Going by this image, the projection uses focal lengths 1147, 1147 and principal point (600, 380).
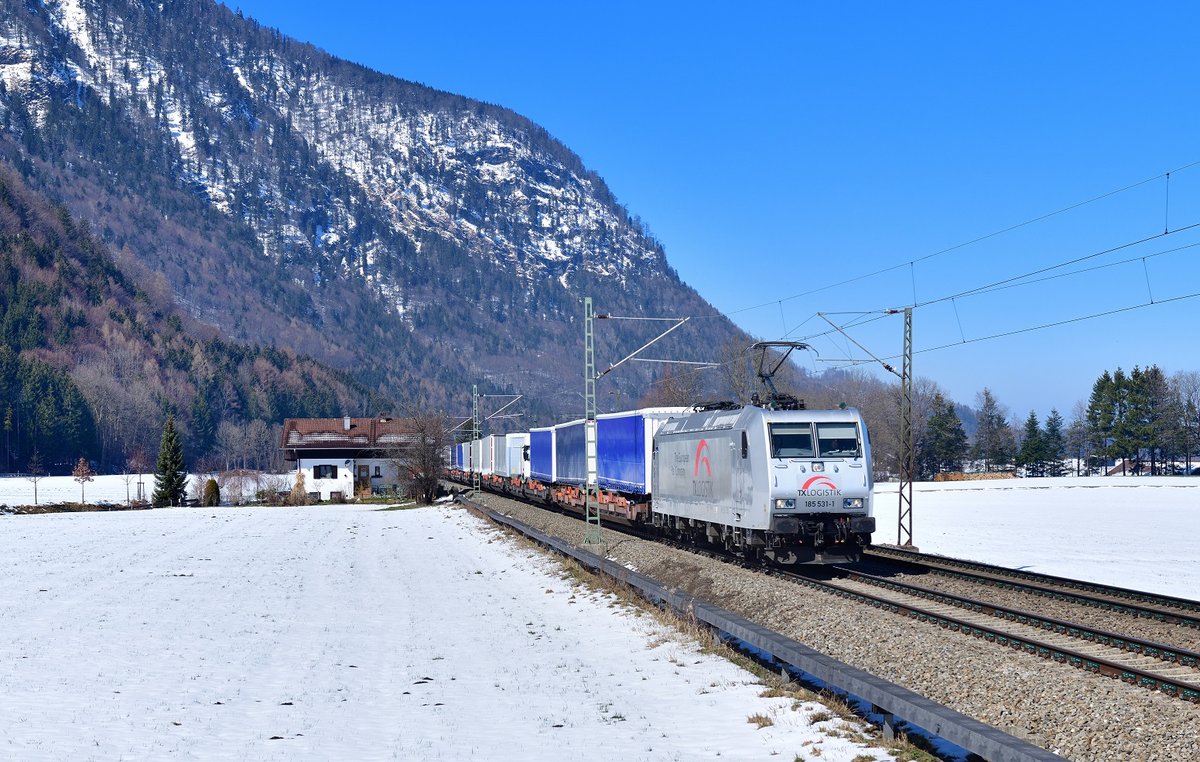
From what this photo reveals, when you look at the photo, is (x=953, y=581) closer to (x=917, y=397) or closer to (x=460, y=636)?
(x=460, y=636)

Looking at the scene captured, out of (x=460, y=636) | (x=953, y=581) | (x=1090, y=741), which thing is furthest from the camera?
(x=953, y=581)

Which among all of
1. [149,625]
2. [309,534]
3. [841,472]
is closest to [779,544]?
[841,472]

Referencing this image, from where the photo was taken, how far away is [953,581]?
75.4 feet

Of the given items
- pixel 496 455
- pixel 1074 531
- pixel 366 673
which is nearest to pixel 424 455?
pixel 496 455

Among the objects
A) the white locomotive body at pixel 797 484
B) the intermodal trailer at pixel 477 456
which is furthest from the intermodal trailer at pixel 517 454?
the white locomotive body at pixel 797 484

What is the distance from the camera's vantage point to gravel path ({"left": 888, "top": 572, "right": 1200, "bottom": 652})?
15969 mm

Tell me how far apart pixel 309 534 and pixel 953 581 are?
114 ft

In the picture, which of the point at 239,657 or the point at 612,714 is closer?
the point at 612,714

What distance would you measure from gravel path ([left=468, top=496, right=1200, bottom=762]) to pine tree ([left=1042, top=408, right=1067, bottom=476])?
440 ft

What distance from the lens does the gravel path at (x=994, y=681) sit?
1016cm

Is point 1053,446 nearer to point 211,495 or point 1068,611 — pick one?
point 211,495

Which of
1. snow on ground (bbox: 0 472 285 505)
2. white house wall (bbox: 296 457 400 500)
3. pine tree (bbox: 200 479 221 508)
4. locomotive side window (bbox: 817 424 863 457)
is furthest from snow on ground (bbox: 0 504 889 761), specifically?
white house wall (bbox: 296 457 400 500)

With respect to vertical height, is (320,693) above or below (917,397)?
below

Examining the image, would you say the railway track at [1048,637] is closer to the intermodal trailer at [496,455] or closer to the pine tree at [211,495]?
the intermodal trailer at [496,455]
